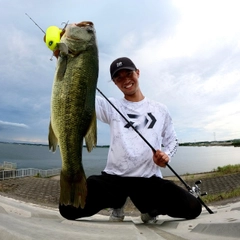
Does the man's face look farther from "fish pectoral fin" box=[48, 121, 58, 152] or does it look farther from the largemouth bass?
"fish pectoral fin" box=[48, 121, 58, 152]

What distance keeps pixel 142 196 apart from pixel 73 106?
191cm

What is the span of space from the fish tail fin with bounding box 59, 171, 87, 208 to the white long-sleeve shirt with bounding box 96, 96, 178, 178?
1.09 metres

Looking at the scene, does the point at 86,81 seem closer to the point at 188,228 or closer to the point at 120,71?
the point at 120,71

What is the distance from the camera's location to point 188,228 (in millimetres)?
3049

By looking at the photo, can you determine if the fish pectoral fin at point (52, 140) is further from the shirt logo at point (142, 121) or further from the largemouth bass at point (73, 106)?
the shirt logo at point (142, 121)

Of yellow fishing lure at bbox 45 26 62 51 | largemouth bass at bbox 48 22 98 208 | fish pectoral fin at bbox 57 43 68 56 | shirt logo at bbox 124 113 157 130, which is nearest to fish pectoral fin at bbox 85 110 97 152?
largemouth bass at bbox 48 22 98 208

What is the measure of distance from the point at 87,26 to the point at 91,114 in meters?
1.05

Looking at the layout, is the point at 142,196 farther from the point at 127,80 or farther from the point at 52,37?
the point at 52,37

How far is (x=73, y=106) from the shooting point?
2.68 metres

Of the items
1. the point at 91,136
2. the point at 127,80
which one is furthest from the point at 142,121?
the point at 91,136

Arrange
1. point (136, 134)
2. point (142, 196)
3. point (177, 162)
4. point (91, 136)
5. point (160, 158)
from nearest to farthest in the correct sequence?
point (91, 136) < point (160, 158) < point (142, 196) < point (136, 134) < point (177, 162)

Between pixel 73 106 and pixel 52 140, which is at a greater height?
pixel 73 106

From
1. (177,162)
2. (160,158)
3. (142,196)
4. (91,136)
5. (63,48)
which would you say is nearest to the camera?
(63,48)

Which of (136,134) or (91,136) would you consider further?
(136,134)
